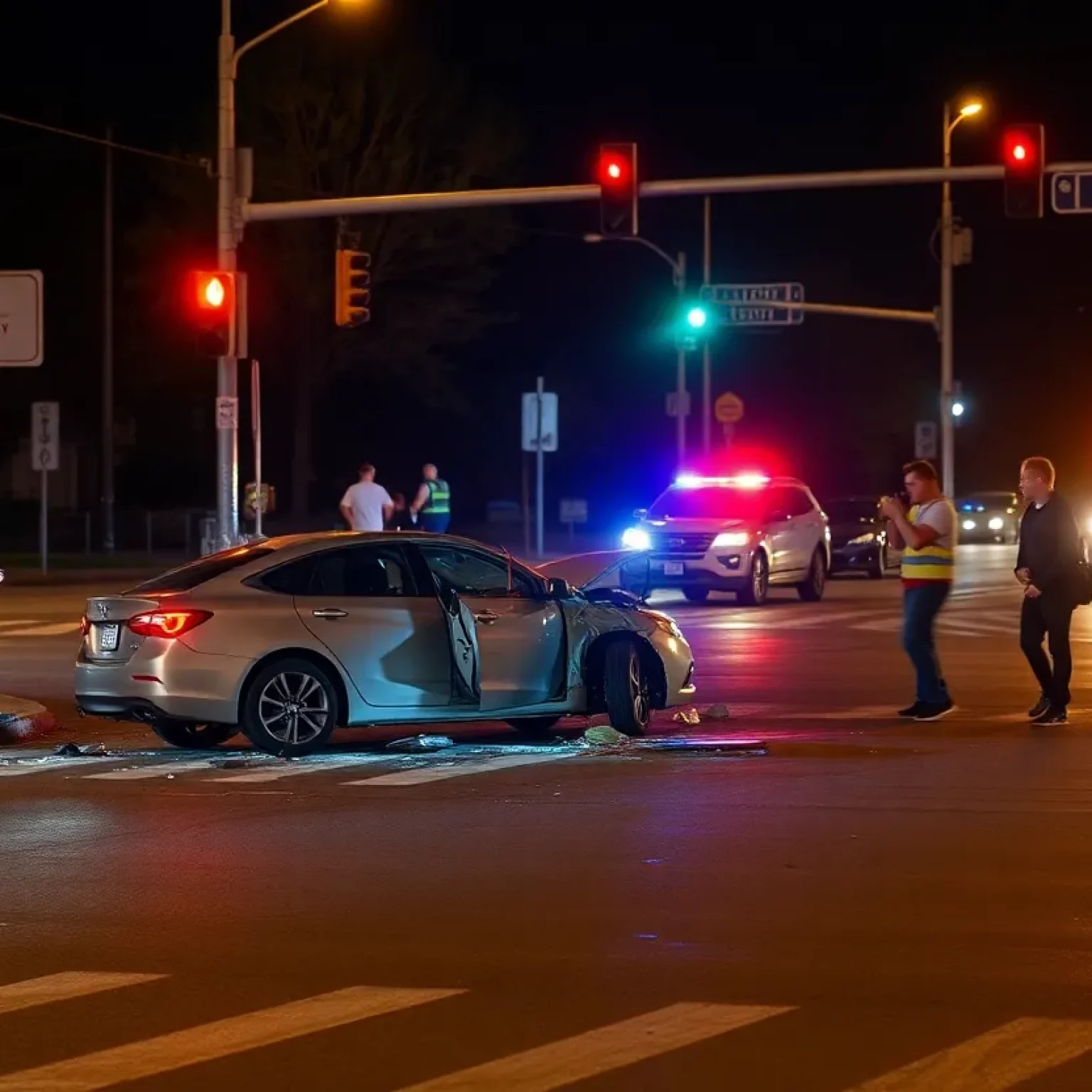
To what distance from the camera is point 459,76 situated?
49.8 meters

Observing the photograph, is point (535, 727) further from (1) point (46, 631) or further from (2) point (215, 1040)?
(1) point (46, 631)

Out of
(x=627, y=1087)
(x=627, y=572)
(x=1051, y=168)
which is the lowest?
(x=627, y=1087)

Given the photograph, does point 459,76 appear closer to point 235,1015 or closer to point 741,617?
point 741,617

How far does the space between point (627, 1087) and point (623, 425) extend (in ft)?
211

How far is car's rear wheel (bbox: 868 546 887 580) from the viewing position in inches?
1403

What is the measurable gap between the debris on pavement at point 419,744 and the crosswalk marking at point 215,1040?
6.33m

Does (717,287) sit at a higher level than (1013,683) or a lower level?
higher

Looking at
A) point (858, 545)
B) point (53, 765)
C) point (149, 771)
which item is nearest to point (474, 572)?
point (149, 771)

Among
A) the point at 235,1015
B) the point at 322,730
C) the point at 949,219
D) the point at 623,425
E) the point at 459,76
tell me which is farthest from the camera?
the point at 623,425

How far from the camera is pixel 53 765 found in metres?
12.7

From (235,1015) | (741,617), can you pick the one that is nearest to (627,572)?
(235,1015)

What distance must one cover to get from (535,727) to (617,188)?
11457 mm

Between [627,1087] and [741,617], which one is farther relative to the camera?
[741,617]

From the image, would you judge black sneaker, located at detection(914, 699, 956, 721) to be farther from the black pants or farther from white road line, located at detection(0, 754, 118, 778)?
white road line, located at detection(0, 754, 118, 778)
